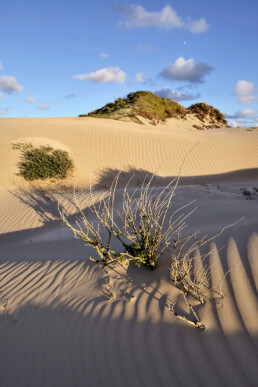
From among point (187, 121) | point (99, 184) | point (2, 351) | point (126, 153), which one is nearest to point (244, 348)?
point (2, 351)

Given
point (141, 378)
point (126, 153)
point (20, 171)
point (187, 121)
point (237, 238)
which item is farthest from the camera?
point (187, 121)

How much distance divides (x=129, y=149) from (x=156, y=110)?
13373 millimetres

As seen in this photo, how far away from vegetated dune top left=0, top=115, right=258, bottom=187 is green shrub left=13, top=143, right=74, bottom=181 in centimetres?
39

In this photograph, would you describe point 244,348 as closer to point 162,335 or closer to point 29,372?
point 162,335

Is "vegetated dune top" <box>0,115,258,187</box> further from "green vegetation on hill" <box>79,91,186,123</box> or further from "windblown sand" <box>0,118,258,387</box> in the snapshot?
"green vegetation on hill" <box>79,91,186,123</box>

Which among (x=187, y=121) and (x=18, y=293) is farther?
(x=187, y=121)

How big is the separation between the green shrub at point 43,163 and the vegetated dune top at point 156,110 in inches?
465

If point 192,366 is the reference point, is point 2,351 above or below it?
below

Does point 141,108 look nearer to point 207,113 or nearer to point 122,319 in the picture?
point 207,113

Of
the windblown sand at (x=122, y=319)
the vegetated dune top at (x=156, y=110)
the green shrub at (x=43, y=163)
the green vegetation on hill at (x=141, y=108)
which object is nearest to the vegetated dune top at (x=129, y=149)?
the green shrub at (x=43, y=163)

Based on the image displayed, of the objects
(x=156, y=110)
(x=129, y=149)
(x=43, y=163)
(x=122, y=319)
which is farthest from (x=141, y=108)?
(x=122, y=319)

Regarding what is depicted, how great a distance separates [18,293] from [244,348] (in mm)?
2618

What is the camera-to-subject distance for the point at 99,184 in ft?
35.3

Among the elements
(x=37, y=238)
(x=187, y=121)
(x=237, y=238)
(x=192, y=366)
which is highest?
(x=187, y=121)
